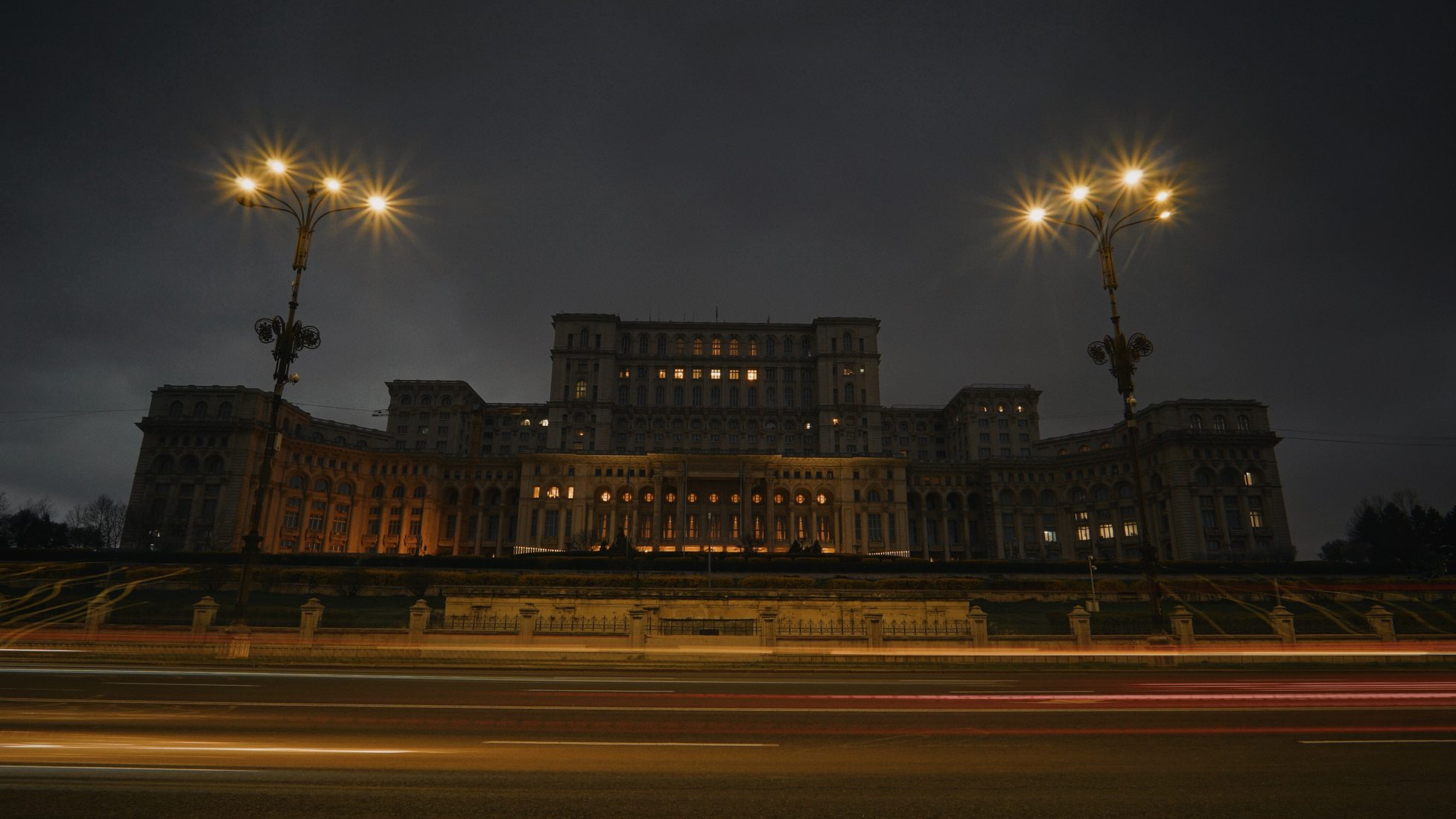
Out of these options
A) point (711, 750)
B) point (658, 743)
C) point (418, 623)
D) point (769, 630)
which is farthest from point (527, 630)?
point (711, 750)

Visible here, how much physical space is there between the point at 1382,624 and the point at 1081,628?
1161 cm

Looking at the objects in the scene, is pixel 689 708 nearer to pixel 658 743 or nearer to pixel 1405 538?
pixel 658 743

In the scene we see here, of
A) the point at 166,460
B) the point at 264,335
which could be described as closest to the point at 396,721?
the point at 264,335

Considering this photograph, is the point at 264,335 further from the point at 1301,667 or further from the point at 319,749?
the point at 1301,667

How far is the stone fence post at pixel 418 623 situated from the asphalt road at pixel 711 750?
22.7 ft

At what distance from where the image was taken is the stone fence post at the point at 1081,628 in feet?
71.6

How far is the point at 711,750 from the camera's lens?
8672 mm

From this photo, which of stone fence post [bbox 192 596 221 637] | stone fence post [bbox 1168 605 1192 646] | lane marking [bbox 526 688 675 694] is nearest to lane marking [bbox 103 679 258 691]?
lane marking [bbox 526 688 675 694]

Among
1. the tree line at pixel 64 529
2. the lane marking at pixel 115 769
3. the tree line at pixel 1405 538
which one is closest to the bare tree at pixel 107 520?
the tree line at pixel 64 529

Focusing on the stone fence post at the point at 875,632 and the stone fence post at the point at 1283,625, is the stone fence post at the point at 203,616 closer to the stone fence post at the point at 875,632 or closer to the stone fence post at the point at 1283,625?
the stone fence post at the point at 875,632

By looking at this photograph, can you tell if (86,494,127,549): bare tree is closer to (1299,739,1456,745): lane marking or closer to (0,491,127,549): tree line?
(0,491,127,549): tree line

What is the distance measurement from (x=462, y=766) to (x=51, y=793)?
3903 millimetres

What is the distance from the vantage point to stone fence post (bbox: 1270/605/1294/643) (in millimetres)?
22062

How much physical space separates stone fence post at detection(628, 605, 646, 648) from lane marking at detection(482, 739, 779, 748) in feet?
41.8
